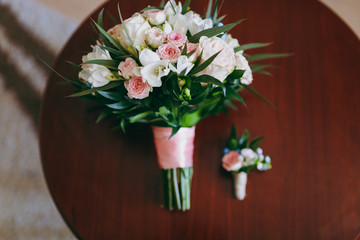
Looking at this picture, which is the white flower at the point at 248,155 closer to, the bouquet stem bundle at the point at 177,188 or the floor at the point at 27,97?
the bouquet stem bundle at the point at 177,188

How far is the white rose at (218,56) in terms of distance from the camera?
0.59m

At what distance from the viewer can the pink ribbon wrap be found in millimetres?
835

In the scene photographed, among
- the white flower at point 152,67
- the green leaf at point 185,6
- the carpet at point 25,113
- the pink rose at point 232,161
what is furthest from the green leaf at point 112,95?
the carpet at point 25,113

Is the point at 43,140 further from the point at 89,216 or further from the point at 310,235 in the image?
the point at 310,235

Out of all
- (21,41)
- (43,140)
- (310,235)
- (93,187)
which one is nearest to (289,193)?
(310,235)

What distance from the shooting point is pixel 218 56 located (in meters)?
0.59

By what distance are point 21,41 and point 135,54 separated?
3.69ft

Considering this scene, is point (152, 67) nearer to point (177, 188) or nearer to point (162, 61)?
point (162, 61)

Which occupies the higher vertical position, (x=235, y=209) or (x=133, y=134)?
(x=133, y=134)

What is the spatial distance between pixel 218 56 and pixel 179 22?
11cm

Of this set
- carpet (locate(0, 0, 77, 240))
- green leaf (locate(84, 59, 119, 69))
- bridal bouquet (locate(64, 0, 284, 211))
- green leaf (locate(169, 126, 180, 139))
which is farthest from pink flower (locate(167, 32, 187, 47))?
carpet (locate(0, 0, 77, 240))

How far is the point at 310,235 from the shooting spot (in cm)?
83

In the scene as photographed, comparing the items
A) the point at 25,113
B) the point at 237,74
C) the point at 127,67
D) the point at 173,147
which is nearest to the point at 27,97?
the point at 25,113

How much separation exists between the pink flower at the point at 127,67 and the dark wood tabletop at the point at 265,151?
14.9 inches
